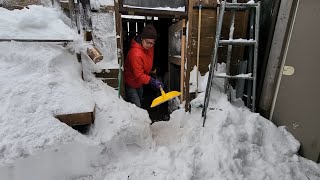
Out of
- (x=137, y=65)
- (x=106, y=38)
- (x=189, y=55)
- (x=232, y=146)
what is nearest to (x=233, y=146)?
(x=232, y=146)

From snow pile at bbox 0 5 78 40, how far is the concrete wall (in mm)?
3241

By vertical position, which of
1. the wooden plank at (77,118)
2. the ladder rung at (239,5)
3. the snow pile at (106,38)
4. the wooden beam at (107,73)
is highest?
the ladder rung at (239,5)

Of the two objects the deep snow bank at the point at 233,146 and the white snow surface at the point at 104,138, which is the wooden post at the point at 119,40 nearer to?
the white snow surface at the point at 104,138

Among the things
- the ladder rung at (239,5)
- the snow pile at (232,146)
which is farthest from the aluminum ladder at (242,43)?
the snow pile at (232,146)

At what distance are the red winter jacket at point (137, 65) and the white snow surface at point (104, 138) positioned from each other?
2.38ft

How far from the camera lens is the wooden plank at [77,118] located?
8.08 ft

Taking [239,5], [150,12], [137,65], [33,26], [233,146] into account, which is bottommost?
[233,146]

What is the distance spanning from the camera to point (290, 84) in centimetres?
330

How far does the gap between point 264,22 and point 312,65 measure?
4.65 feet

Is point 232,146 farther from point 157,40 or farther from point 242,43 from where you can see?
point 157,40

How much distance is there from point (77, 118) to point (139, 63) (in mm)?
1759

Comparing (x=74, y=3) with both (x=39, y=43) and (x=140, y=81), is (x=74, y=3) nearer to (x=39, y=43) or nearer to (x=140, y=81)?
(x=39, y=43)

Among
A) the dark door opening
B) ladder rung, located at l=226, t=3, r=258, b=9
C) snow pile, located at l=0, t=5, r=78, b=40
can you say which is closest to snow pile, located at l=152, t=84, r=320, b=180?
ladder rung, located at l=226, t=3, r=258, b=9

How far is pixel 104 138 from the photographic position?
2.61 m
